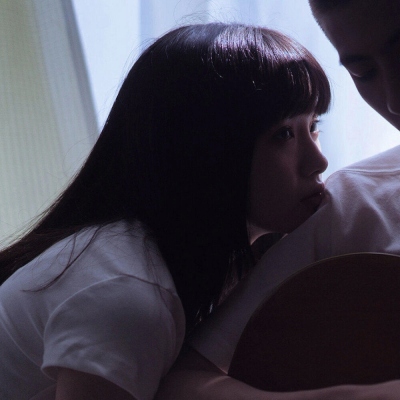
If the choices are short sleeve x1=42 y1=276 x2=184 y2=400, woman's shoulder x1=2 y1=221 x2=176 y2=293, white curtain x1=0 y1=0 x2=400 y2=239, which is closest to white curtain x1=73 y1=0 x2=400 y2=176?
white curtain x1=0 y1=0 x2=400 y2=239

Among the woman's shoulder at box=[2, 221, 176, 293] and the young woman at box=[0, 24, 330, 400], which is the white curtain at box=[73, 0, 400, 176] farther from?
the woman's shoulder at box=[2, 221, 176, 293]

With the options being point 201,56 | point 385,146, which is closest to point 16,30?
point 201,56

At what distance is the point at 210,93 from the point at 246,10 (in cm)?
49

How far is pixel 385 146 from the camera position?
3.59 ft

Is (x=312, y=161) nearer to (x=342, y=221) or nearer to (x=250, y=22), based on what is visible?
(x=342, y=221)

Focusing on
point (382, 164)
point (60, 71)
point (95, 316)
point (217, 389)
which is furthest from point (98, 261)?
point (60, 71)

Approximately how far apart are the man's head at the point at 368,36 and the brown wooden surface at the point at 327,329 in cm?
25

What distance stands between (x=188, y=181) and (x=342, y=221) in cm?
21

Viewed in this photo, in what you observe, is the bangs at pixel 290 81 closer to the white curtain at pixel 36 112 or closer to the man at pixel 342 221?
the man at pixel 342 221

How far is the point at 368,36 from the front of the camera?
0.71 metres

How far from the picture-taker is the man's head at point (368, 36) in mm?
704

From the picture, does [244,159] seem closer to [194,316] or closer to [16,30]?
[194,316]

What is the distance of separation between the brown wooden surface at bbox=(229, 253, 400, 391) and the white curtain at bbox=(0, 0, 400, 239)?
68 centimetres

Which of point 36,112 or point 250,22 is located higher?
point 250,22
